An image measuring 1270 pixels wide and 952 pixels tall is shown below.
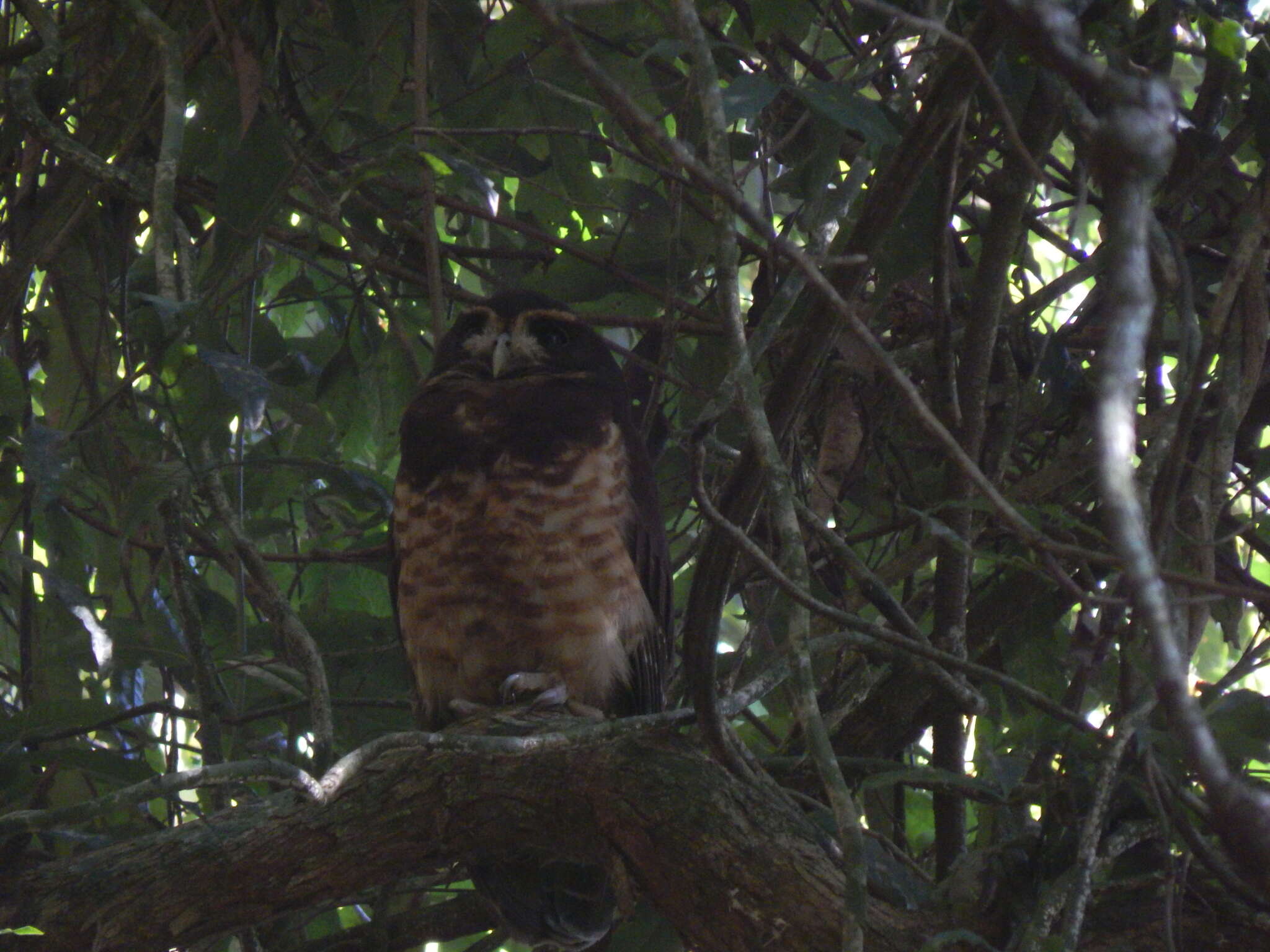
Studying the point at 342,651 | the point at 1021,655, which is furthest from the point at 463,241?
the point at 1021,655

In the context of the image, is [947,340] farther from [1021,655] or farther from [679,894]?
[679,894]

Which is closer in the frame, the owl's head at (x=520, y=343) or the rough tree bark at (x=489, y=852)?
the rough tree bark at (x=489, y=852)

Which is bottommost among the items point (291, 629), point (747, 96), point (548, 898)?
point (548, 898)

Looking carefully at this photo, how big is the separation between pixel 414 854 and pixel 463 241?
2095 millimetres

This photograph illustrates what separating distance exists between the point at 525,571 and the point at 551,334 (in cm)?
63

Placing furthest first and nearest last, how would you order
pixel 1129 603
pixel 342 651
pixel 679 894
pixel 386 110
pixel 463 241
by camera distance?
pixel 463 241 < pixel 386 110 < pixel 342 651 < pixel 679 894 < pixel 1129 603

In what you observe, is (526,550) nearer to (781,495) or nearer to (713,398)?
(713,398)

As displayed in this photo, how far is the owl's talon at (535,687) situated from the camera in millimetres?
2977

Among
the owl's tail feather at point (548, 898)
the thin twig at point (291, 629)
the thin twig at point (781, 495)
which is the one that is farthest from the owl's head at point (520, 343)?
A: the thin twig at point (781, 495)

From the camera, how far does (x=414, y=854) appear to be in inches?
82.0

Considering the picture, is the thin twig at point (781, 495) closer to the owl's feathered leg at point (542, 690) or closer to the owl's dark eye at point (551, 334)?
the owl's feathered leg at point (542, 690)

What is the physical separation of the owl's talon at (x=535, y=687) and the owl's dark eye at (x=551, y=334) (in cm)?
80

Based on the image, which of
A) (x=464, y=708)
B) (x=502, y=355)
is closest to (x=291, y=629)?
(x=464, y=708)

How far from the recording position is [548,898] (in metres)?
2.45
